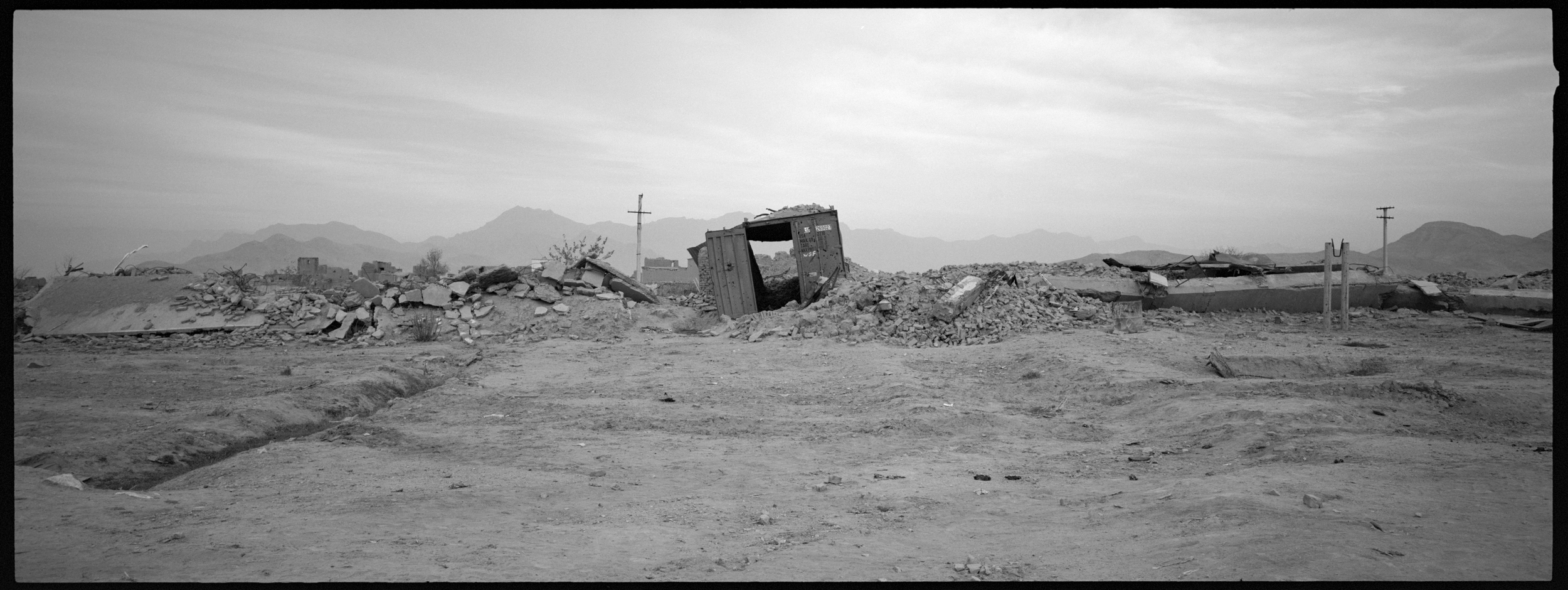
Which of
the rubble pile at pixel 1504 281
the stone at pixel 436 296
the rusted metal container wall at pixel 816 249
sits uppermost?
the rusted metal container wall at pixel 816 249

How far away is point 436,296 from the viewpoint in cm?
1597

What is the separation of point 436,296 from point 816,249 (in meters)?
7.85

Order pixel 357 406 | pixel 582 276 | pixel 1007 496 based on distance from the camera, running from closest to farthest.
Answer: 1. pixel 1007 496
2. pixel 357 406
3. pixel 582 276

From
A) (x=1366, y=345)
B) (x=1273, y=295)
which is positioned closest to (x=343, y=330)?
(x=1366, y=345)

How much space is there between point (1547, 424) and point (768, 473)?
6.31m

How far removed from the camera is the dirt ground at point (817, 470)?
11.7 ft

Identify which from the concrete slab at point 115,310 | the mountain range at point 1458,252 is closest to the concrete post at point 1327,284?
the concrete slab at point 115,310

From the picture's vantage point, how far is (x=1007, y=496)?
16.3 ft

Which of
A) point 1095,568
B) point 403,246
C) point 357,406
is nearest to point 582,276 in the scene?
point 357,406

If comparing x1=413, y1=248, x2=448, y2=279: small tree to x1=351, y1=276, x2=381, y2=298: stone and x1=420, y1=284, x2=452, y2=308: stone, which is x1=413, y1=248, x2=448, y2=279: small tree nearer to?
x1=351, y1=276, x2=381, y2=298: stone

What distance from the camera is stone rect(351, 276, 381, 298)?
55.4 feet

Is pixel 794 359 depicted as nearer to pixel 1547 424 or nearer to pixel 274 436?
pixel 274 436

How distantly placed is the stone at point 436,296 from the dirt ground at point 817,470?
490 centimetres

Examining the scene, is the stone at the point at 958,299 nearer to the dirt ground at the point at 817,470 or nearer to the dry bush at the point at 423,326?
the dirt ground at the point at 817,470
